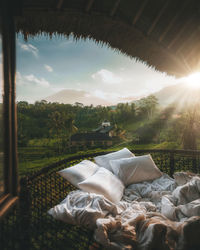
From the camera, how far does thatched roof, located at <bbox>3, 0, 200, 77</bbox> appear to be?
3.46 feet

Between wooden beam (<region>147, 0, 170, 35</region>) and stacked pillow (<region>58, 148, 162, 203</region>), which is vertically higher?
wooden beam (<region>147, 0, 170, 35</region>)

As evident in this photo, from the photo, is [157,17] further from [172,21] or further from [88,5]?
[88,5]

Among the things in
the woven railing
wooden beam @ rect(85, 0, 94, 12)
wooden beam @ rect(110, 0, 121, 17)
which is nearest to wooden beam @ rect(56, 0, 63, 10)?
wooden beam @ rect(85, 0, 94, 12)

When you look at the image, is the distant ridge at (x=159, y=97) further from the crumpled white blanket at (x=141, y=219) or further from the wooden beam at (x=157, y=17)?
the wooden beam at (x=157, y=17)

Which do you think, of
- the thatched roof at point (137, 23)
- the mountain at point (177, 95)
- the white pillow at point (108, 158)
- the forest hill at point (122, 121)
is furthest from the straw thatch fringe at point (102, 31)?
the mountain at point (177, 95)

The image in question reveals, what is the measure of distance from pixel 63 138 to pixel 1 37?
3.67 metres

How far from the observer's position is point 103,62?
5.29m

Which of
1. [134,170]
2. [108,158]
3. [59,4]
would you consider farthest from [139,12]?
[108,158]

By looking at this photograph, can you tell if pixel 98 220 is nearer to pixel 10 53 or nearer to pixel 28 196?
pixel 28 196

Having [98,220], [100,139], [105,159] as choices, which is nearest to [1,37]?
[98,220]

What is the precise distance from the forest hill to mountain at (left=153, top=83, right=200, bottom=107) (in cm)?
17

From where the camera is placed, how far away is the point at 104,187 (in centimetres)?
168

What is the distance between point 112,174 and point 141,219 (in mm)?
874

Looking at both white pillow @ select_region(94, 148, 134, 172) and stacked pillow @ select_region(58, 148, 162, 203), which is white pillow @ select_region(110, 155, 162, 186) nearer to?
stacked pillow @ select_region(58, 148, 162, 203)
